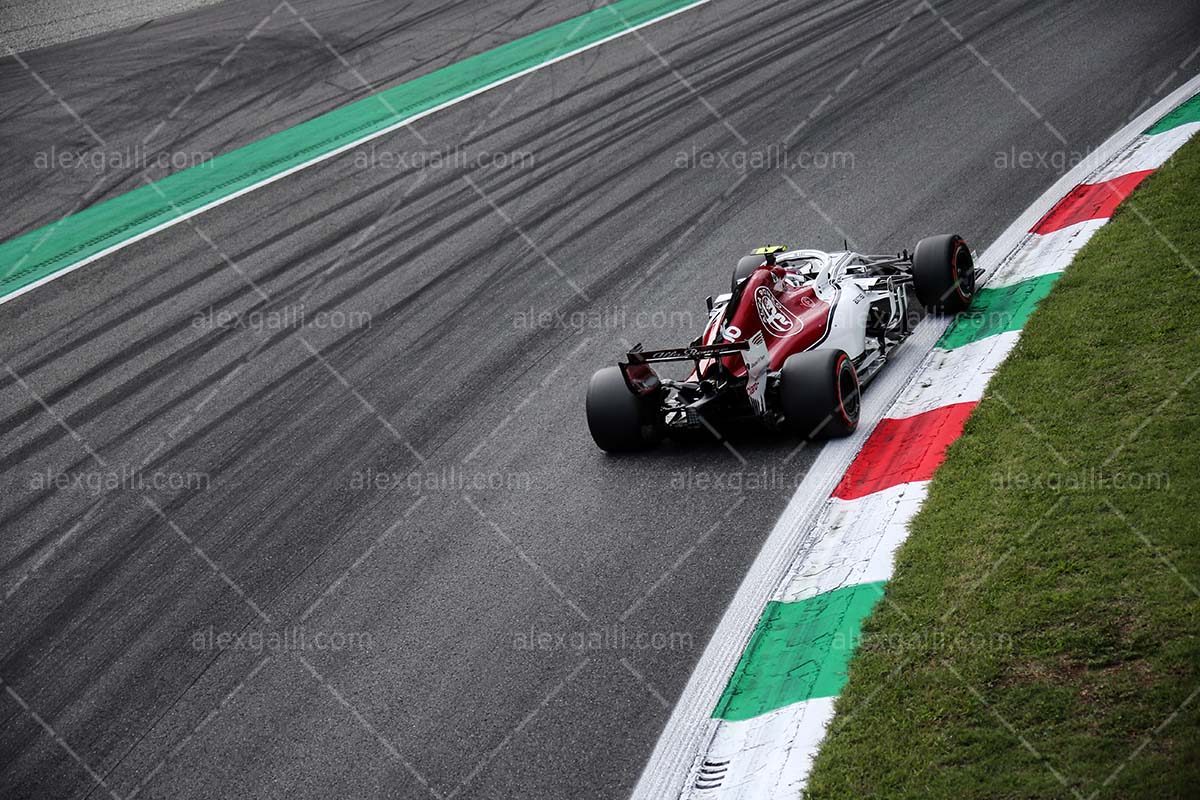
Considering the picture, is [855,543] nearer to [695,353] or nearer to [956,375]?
[695,353]

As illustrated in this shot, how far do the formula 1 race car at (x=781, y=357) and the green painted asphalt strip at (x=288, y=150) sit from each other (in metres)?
9.32

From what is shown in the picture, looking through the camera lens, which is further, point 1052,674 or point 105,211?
point 105,211

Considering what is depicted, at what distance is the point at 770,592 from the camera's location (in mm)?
6574

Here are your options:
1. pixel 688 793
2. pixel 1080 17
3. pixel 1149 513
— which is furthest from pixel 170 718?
pixel 1080 17

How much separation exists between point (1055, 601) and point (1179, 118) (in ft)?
29.3

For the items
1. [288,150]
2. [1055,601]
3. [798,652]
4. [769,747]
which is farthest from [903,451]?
[288,150]

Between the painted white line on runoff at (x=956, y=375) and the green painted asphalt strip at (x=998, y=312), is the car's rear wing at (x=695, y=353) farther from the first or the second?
the green painted asphalt strip at (x=998, y=312)

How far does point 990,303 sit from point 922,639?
4939 mm

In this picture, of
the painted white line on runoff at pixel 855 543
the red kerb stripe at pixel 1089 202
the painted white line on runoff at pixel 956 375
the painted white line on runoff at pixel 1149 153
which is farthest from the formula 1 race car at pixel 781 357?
the painted white line on runoff at pixel 1149 153

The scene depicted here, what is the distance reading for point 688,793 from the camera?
17.2ft

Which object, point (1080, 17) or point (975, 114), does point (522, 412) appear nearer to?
point (975, 114)

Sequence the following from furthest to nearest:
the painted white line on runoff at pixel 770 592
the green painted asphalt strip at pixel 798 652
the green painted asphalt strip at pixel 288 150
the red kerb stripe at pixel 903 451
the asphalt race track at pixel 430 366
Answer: the green painted asphalt strip at pixel 288 150 → the red kerb stripe at pixel 903 451 → the asphalt race track at pixel 430 366 → the green painted asphalt strip at pixel 798 652 → the painted white line on runoff at pixel 770 592

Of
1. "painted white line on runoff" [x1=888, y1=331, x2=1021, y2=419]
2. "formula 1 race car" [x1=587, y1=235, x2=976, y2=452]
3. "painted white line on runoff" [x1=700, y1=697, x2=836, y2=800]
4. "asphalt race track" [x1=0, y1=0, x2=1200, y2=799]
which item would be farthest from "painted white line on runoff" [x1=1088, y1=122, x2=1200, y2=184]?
"painted white line on runoff" [x1=700, y1=697, x2=836, y2=800]

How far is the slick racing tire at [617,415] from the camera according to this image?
332 inches
